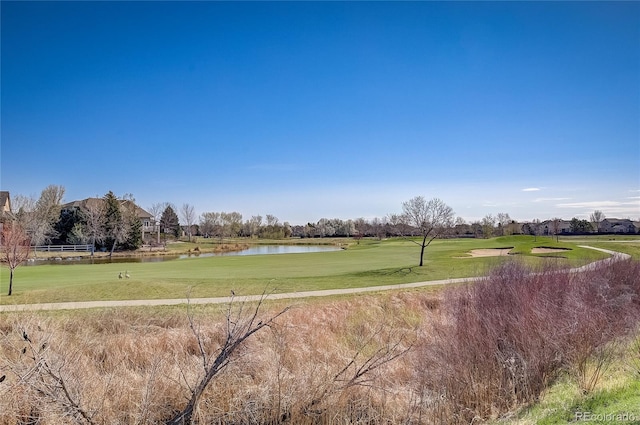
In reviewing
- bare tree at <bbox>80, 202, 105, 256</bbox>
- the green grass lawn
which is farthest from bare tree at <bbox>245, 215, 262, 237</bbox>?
the green grass lawn

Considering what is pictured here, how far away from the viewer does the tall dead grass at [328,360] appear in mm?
6586

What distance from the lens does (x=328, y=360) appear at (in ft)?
30.4

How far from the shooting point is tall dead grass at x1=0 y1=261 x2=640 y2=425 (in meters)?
6.59

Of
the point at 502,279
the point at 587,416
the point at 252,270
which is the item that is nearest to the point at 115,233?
the point at 252,270

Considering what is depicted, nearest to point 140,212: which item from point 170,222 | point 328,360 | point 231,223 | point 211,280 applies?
point 170,222

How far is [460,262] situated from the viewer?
26.9m

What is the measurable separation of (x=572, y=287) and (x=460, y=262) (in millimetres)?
15428

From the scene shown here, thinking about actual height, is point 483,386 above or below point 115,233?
below

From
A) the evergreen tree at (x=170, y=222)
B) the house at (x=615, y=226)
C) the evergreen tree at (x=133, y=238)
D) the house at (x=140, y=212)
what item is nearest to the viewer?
the evergreen tree at (x=133, y=238)

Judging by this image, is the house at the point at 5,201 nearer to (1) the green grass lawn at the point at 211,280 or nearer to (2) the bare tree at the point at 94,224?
(2) the bare tree at the point at 94,224

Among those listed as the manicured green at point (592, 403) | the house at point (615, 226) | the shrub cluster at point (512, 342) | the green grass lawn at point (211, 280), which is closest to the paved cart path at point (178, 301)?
the green grass lawn at point (211, 280)

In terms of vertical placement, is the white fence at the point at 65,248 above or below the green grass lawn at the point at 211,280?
above

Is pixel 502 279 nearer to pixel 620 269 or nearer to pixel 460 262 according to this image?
pixel 620 269

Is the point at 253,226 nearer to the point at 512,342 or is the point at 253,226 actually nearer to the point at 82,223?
the point at 82,223
